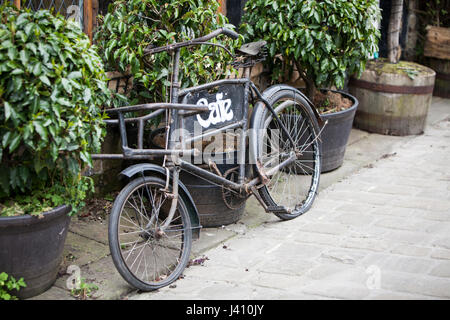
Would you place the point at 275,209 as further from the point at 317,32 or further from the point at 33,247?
the point at 33,247

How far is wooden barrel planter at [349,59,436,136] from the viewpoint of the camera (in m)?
7.42

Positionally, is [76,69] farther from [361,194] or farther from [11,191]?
[361,194]

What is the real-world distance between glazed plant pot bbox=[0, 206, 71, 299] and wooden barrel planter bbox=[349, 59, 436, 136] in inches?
184

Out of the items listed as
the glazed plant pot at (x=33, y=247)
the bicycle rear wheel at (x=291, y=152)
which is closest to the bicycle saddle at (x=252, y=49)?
the bicycle rear wheel at (x=291, y=152)

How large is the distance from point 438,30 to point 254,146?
223 inches

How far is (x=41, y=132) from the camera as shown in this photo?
11.1 feet

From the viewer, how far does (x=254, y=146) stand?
191 inches

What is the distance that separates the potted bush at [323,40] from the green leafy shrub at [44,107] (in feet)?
8.29

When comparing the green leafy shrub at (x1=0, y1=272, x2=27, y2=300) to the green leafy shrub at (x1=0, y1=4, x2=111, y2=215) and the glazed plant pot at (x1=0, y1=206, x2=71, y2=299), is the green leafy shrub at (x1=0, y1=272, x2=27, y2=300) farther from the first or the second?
the green leafy shrub at (x1=0, y1=4, x2=111, y2=215)

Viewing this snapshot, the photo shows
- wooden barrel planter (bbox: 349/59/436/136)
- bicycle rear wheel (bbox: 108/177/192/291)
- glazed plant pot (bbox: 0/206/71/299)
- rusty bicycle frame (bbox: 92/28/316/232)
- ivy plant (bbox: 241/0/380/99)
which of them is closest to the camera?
glazed plant pot (bbox: 0/206/71/299)

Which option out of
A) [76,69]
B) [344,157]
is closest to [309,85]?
[344,157]

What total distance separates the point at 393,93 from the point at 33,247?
500 cm

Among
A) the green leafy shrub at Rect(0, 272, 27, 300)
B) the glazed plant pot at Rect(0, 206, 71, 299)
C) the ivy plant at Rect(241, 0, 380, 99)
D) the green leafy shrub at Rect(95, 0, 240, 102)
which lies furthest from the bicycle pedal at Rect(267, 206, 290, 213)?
the green leafy shrub at Rect(0, 272, 27, 300)

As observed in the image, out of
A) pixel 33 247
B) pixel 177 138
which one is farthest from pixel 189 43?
pixel 33 247
